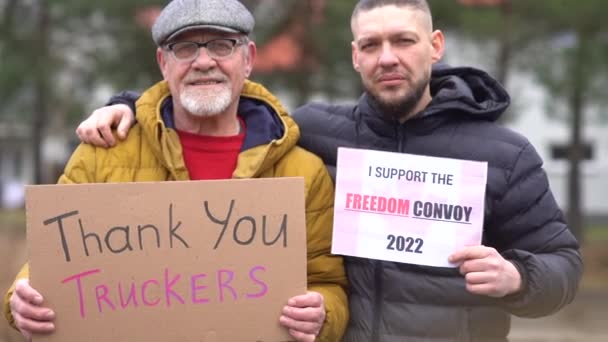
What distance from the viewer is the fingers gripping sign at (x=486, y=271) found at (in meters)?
2.67

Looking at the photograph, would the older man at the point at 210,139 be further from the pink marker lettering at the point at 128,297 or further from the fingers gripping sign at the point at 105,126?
the pink marker lettering at the point at 128,297

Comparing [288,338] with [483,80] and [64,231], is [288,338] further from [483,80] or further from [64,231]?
[483,80]

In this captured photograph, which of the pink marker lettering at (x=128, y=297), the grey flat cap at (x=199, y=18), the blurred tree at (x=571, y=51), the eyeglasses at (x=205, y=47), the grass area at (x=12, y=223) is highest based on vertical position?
the blurred tree at (x=571, y=51)

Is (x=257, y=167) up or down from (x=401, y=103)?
down

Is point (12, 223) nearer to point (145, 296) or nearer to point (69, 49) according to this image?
point (69, 49)

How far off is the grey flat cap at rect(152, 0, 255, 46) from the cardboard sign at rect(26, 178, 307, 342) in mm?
532

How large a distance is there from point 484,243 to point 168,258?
3.40 feet

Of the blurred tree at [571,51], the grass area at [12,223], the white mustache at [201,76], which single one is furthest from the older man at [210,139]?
the grass area at [12,223]

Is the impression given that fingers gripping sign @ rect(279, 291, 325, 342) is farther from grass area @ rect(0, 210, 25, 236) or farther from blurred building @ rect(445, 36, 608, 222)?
grass area @ rect(0, 210, 25, 236)

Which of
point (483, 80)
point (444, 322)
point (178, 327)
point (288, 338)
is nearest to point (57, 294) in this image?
point (178, 327)

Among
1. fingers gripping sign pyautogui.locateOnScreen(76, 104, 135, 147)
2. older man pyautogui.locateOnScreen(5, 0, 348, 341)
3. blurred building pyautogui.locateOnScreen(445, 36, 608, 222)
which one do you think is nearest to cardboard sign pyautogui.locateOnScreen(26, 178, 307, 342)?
older man pyautogui.locateOnScreen(5, 0, 348, 341)

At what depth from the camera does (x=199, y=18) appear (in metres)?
2.91

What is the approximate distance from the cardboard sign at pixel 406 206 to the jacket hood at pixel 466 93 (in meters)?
0.23

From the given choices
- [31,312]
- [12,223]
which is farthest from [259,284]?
[12,223]
